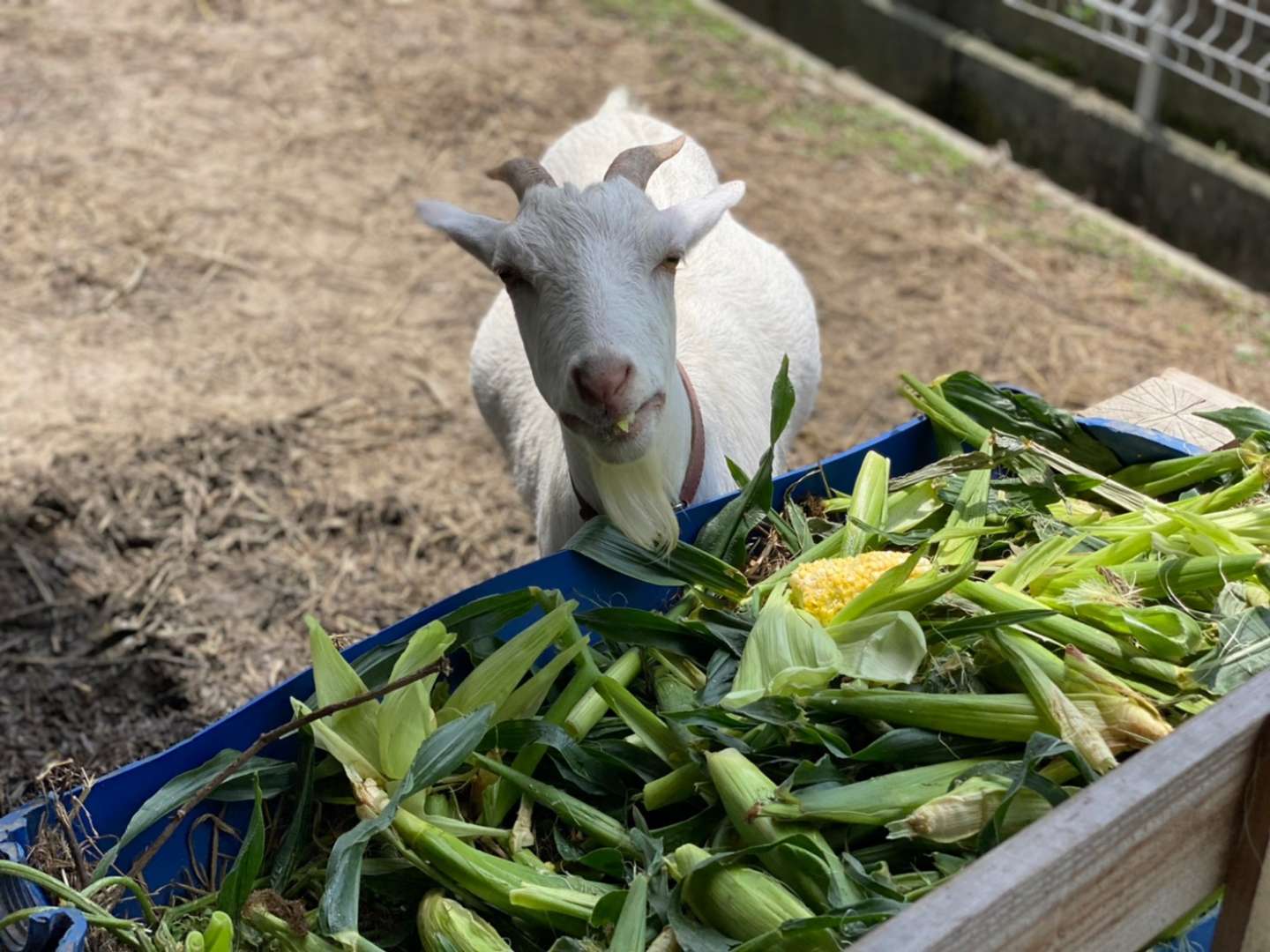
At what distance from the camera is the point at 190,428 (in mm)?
4477

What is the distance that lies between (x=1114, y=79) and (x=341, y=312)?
367 centimetres

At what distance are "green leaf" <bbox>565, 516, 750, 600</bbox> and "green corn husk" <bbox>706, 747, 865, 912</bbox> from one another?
0.42 metres

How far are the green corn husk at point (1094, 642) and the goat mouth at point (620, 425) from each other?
685 mm

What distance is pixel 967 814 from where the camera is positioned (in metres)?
1.65

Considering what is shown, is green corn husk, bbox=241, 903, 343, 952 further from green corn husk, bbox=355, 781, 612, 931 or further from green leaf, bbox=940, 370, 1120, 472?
green leaf, bbox=940, 370, 1120, 472

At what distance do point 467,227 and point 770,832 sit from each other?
53.7 inches

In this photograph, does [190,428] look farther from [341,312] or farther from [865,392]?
[865,392]

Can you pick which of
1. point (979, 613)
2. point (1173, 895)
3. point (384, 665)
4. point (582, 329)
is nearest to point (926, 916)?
point (1173, 895)

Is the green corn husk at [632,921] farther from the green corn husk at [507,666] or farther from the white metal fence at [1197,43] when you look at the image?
the white metal fence at [1197,43]

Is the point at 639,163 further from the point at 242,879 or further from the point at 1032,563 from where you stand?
the point at 242,879

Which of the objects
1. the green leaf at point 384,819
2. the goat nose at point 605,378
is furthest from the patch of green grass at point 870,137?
the green leaf at point 384,819

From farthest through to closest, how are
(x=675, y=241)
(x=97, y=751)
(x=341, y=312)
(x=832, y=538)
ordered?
(x=341, y=312) → (x=97, y=751) → (x=675, y=241) → (x=832, y=538)

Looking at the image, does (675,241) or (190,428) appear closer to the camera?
(675,241)

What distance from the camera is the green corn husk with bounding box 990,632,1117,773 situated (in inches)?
66.4
